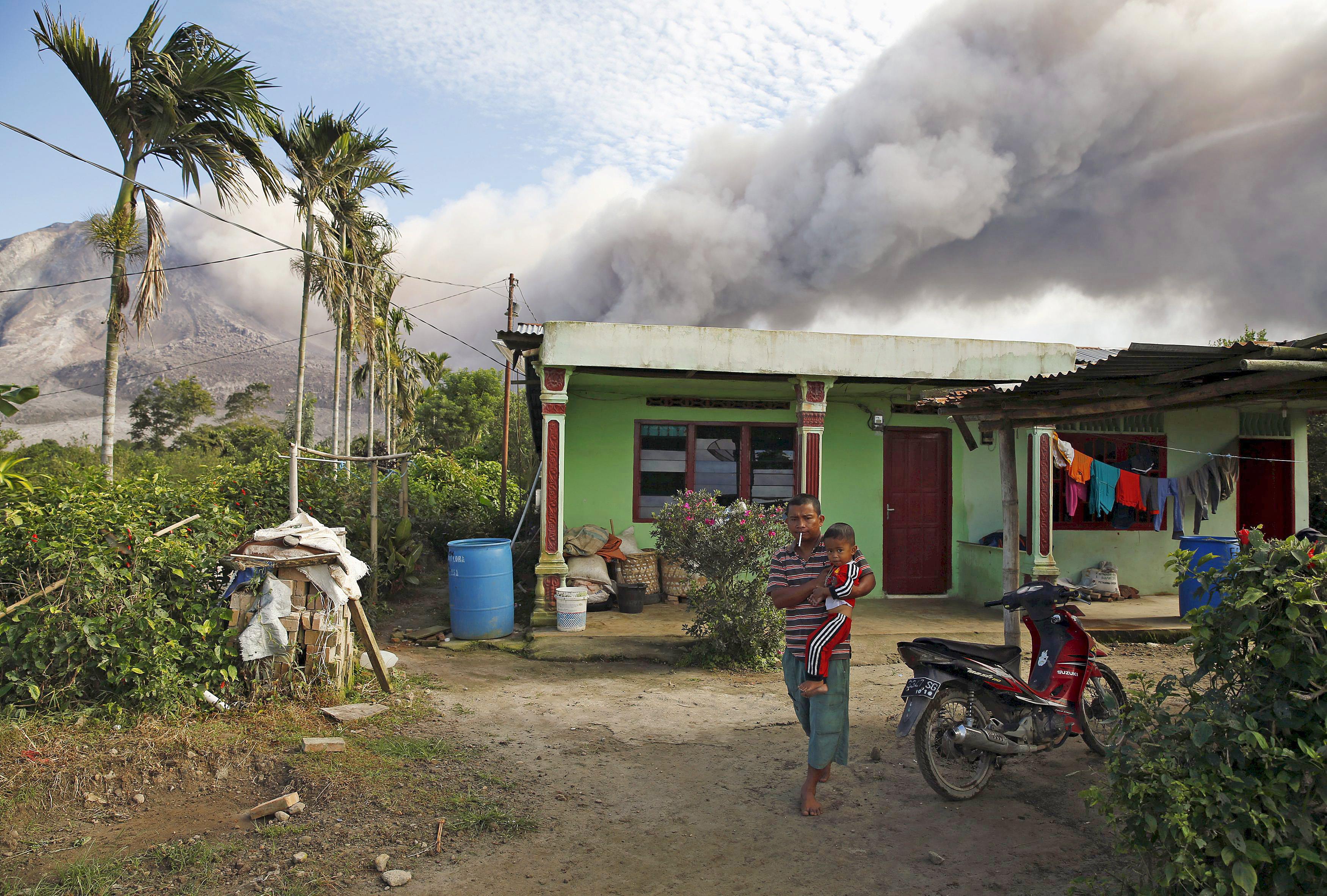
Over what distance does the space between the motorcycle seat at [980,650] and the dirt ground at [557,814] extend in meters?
0.71

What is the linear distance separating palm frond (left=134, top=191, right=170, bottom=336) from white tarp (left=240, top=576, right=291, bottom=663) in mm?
4910

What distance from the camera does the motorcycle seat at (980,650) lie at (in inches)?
154

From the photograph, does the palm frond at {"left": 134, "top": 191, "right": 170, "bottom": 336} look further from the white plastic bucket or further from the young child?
the young child

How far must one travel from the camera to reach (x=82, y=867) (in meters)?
3.10

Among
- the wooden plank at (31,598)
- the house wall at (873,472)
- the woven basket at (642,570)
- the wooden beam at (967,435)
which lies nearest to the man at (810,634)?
the wooden plank at (31,598)

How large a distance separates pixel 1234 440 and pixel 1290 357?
7533mm

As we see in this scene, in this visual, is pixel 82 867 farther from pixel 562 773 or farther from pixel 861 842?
pixel 861 842

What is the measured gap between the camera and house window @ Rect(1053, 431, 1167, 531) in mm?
9844

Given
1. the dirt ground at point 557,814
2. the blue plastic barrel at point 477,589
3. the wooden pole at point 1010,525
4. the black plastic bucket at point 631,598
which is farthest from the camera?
the black plastic bucket at point 631,598

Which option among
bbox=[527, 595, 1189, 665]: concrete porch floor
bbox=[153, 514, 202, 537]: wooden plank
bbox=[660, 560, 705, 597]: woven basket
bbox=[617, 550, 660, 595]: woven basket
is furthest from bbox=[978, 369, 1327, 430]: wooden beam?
bbox=[153, 514, 202, 537]: wooden plank

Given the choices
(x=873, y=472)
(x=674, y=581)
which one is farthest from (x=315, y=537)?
(x=873, y=472)

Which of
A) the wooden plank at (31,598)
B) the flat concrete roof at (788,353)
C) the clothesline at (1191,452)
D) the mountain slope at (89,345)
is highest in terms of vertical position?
the mountain slope at (89,345)

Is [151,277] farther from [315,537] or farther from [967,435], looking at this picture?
[967,435]

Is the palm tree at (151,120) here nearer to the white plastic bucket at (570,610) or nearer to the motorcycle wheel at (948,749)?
the white plastic bucket at (570,610)
